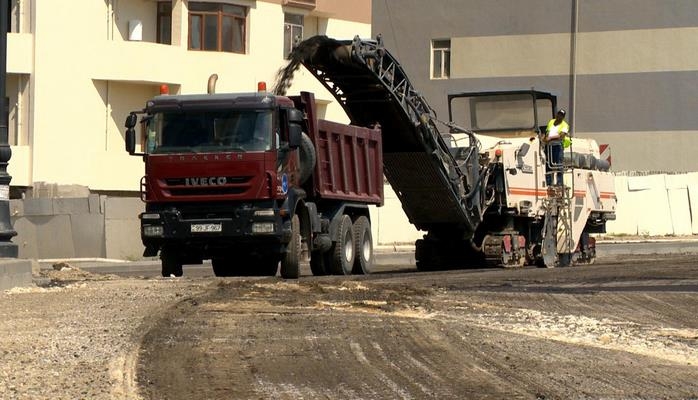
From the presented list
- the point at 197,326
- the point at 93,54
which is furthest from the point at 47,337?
the point at 93,54

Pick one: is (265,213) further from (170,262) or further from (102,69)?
(102,69)

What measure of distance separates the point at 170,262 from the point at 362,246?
401 cm

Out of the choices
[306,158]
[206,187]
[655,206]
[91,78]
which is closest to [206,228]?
[206,187]

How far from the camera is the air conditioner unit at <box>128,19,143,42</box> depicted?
44.2 metres

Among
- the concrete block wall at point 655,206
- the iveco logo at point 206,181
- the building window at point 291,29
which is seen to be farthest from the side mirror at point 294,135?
the concrete block wall at point 655,206

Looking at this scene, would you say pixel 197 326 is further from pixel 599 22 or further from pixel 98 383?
pixel 599 22

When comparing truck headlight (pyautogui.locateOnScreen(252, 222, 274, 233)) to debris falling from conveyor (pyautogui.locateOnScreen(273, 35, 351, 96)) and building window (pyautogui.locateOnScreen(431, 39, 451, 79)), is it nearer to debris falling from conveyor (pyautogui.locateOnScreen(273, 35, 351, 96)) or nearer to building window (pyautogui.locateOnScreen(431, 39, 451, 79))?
debris falling from conveyor (pyautogui.locateOnScreen(273, 35, 351, 96))

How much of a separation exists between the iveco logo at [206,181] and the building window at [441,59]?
38.2 metres

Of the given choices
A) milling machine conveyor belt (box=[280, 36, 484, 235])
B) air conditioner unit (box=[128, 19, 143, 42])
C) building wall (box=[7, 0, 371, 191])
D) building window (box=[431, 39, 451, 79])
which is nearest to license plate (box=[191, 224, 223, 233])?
milling machine conveyor belt (box=[280, 36, 484, 235])

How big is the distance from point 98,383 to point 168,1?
120 ft

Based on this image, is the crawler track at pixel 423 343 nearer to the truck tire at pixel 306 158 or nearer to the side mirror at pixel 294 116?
the side mirror at pixel 294 116

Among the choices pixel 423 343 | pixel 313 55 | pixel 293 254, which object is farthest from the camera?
pixel 313 55

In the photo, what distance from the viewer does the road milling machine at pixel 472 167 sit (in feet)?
81.8

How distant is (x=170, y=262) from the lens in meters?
23.3
